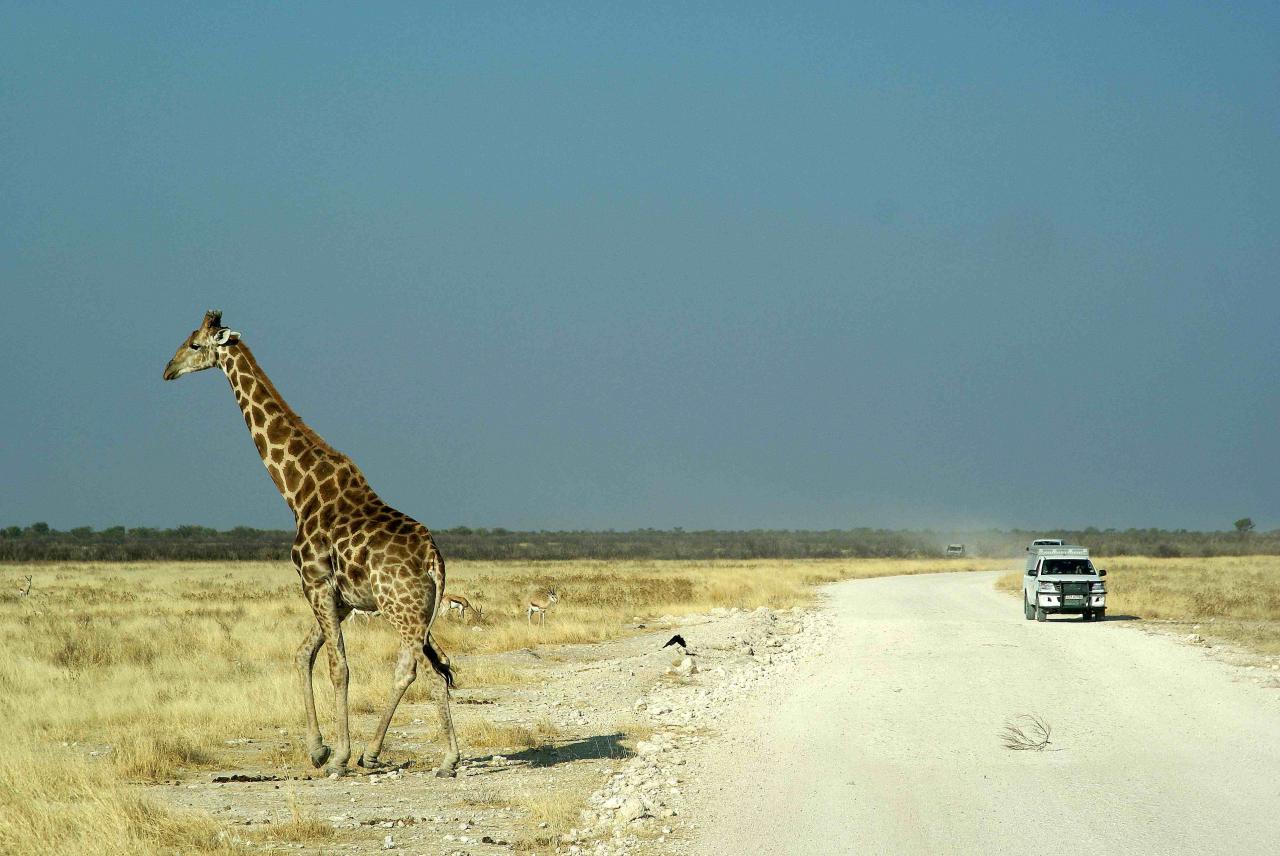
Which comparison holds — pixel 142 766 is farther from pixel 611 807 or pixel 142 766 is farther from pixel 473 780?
pixel 611 807

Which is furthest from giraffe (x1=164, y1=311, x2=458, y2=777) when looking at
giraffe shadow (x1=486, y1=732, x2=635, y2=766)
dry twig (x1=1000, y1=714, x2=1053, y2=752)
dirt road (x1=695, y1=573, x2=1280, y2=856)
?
dry twig (x1=1000, y1=714, x2=1053, y2=752)

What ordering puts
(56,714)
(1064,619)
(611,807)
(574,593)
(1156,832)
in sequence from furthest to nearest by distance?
(574,593), (1064,619), (56,714), (611,807), (1156,832)

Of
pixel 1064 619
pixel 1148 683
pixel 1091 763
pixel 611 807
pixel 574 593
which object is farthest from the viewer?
pixel 574 593

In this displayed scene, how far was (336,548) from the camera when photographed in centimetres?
1255

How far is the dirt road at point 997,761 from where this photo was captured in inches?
369

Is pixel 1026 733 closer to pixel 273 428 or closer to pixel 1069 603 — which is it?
Answer: pixel 273 428

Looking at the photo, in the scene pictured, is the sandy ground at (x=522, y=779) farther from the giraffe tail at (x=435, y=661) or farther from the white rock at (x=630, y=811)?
the giraffe tail at (x=435, y=661)

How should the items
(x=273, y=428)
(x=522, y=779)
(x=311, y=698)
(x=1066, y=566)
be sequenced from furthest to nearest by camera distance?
(x=1066, y=566), (x=273, y=428), (x=311, y=698), (x=522, y=779)

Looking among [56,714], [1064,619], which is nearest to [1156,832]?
[56,714]

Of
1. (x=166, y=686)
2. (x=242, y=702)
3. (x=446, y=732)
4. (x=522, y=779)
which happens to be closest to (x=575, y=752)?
(x=522, y=779)

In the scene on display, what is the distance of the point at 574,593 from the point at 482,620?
14.0m

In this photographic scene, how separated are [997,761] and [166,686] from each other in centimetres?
1203

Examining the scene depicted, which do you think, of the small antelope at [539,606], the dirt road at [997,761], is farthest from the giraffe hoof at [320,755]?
the small antelope at [539,606]

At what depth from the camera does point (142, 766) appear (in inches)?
497
